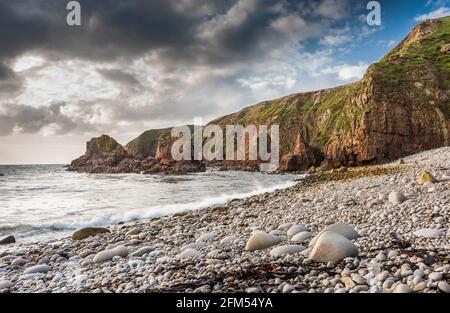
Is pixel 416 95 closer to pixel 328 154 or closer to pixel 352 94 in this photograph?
pixel 352 94

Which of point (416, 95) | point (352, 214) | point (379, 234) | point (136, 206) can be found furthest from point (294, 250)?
point (416, 95)

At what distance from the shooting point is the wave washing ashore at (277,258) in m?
4.39

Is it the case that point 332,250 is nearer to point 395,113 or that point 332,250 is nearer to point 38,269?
point 38,269

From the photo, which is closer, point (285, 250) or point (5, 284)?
point (285, 250)

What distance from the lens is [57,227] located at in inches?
521

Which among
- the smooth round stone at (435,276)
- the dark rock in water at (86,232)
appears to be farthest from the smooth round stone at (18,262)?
the smooth round stone at (435,276)

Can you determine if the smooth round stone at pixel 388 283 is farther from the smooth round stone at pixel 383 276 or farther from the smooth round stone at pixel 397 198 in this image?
the smooth round stone at pixel 397 198

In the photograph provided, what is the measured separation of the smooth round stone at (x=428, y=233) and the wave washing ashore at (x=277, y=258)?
2 centimetres

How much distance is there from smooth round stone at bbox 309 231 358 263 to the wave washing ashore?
0.02 meters

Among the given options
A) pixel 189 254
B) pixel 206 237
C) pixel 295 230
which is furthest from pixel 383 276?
pixel 206 237

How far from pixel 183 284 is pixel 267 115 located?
445 ft

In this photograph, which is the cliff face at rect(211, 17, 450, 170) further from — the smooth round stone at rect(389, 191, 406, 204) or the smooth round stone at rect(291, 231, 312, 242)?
the smooth round stone at rect(291, 231, 312, 242)

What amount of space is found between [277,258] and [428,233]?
2934 millimetres

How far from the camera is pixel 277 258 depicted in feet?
18.8
